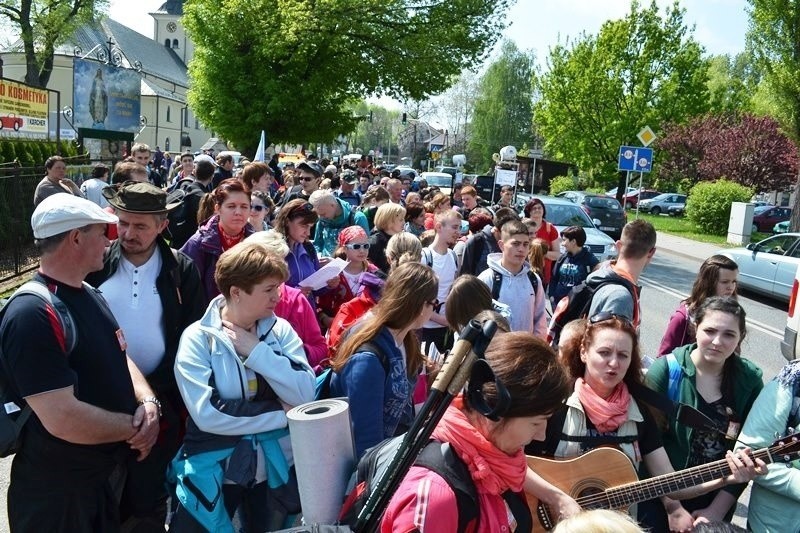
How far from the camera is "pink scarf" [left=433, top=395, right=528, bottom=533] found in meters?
1.91

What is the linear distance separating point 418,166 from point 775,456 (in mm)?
75663

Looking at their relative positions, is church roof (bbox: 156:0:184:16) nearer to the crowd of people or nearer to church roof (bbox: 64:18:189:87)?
church roof (bbox: 64:18:189:87)

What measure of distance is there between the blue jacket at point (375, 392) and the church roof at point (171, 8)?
106133mm

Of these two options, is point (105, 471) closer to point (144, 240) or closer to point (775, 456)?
point (144, 240)

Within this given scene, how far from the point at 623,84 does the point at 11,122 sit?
27.9 meters

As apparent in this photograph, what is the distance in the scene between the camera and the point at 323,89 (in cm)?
2322

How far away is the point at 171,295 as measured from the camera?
357cm

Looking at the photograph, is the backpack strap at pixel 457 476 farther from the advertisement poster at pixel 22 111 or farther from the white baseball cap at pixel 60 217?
the advertisement poster at pixel 22 111

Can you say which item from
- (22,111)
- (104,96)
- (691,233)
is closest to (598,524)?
(22,111)

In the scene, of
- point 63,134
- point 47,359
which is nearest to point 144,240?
point 47,359

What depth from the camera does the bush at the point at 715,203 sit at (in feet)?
93.2

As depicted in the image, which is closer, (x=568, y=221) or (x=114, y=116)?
(x=568, y=221)

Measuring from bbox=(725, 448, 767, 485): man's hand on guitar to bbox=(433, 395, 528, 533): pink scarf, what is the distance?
5.22 ft

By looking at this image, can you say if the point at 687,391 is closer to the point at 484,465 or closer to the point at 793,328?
the point at 484,465
